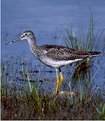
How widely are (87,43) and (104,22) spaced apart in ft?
9.13

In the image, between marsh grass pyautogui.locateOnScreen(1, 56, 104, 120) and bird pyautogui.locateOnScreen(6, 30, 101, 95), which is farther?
bird pyautogui.locateOnScreen(6, 30, 101, 95)

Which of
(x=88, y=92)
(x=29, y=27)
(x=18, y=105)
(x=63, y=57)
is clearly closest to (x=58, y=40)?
(x=29, y=27)

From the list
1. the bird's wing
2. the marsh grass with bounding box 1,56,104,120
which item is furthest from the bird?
the marsh grass with bounding box 1,56,104,120

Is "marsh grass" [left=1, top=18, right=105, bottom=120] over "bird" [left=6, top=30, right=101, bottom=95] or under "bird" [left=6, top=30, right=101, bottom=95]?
under

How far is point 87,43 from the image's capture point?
1119cm

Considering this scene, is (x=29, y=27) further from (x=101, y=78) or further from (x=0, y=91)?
(x=0, y=91)

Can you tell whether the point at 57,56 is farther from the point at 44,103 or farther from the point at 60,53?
the point at 44,103

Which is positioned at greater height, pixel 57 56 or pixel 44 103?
pixel 57 56

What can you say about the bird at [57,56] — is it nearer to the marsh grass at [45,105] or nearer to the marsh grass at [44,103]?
the marsh grass at [44,103]

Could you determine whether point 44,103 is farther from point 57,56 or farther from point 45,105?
point 57,56

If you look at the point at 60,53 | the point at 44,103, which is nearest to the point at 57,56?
the point at 60,53

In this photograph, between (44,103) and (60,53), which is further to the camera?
(60,53)

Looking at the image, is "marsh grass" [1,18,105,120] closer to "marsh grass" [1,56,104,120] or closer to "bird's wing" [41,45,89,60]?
"marsh grass" [1,56,104,120]

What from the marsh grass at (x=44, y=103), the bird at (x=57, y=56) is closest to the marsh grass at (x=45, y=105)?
the marsh grass at (x=44, y=103)
